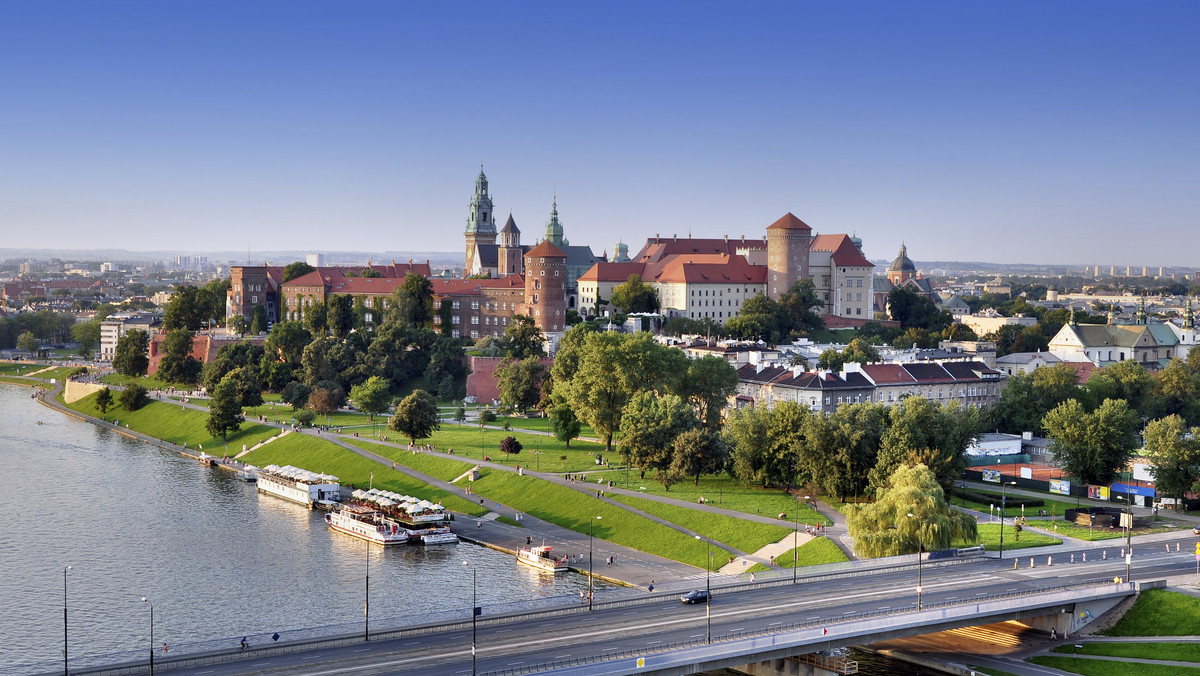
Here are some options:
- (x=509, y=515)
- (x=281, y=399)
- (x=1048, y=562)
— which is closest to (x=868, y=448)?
(x=1048, y=562)

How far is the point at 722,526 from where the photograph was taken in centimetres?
5897

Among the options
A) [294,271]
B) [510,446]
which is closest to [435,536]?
[510,446]

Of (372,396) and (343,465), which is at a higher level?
(372,396)

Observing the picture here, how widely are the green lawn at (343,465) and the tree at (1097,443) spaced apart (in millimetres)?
32284

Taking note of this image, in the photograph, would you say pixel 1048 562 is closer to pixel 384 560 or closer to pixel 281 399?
pixel 384 560

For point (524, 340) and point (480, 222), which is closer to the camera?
point (524, 340)

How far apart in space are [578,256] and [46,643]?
5164 inches

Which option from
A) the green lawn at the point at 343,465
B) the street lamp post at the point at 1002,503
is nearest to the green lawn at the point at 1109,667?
the street lamp post at the point at 1002,503

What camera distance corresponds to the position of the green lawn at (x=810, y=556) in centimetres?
5241

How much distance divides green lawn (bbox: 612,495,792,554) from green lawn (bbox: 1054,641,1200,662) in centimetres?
1564

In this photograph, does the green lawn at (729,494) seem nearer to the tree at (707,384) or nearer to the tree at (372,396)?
the tree at (707,384)

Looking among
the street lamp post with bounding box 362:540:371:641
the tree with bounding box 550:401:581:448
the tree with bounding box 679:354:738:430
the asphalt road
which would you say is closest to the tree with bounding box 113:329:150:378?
the tree with bounding box 550:401:581:448

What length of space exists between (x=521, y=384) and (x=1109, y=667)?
59622 mm

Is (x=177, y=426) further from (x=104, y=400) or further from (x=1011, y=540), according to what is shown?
(x=1011, y=540)
